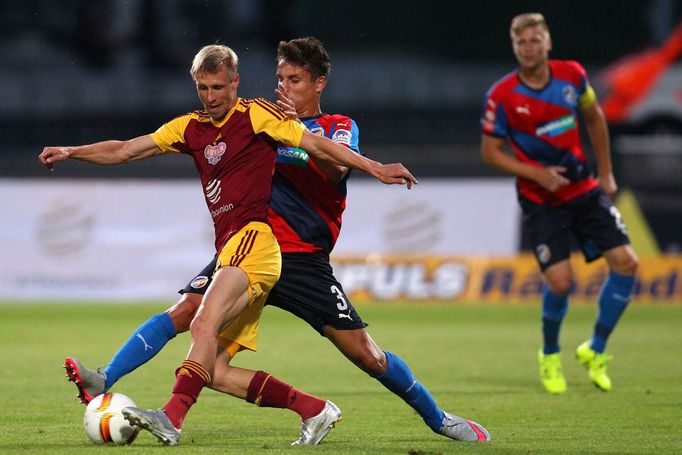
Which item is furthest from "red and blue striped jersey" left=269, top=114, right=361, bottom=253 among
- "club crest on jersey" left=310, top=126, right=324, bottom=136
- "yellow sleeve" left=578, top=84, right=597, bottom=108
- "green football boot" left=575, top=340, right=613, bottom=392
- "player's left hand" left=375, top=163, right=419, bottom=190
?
"yellow sleeve" left=578, top=84, right=597, bottom=108

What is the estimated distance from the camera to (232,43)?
81.4 feet

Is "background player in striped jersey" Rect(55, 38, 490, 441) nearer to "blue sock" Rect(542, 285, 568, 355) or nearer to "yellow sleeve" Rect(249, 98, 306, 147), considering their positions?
"yellow sleeve" Rect(249, 98, 306, 147)

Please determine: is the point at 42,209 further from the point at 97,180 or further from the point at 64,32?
the point at 64,32

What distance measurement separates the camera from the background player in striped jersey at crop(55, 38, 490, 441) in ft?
20.4

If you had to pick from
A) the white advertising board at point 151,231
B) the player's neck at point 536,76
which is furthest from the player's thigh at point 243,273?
the white advertising board at point 151,231

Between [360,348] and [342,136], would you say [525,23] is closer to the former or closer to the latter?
[342,136]

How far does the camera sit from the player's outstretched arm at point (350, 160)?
227 inches

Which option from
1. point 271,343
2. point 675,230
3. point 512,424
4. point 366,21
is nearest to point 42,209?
point 271,343

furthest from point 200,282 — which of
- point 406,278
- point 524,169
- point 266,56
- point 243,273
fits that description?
point 266,56

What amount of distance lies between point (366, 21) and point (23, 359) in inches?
715

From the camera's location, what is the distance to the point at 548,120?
888cm

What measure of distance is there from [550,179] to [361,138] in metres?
15.0

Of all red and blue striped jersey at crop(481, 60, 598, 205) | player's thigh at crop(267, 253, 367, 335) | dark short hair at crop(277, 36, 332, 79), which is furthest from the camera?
red and blue striped jersey at crop(481, 60, 598, 205)

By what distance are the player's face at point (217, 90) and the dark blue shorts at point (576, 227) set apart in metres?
3.43
